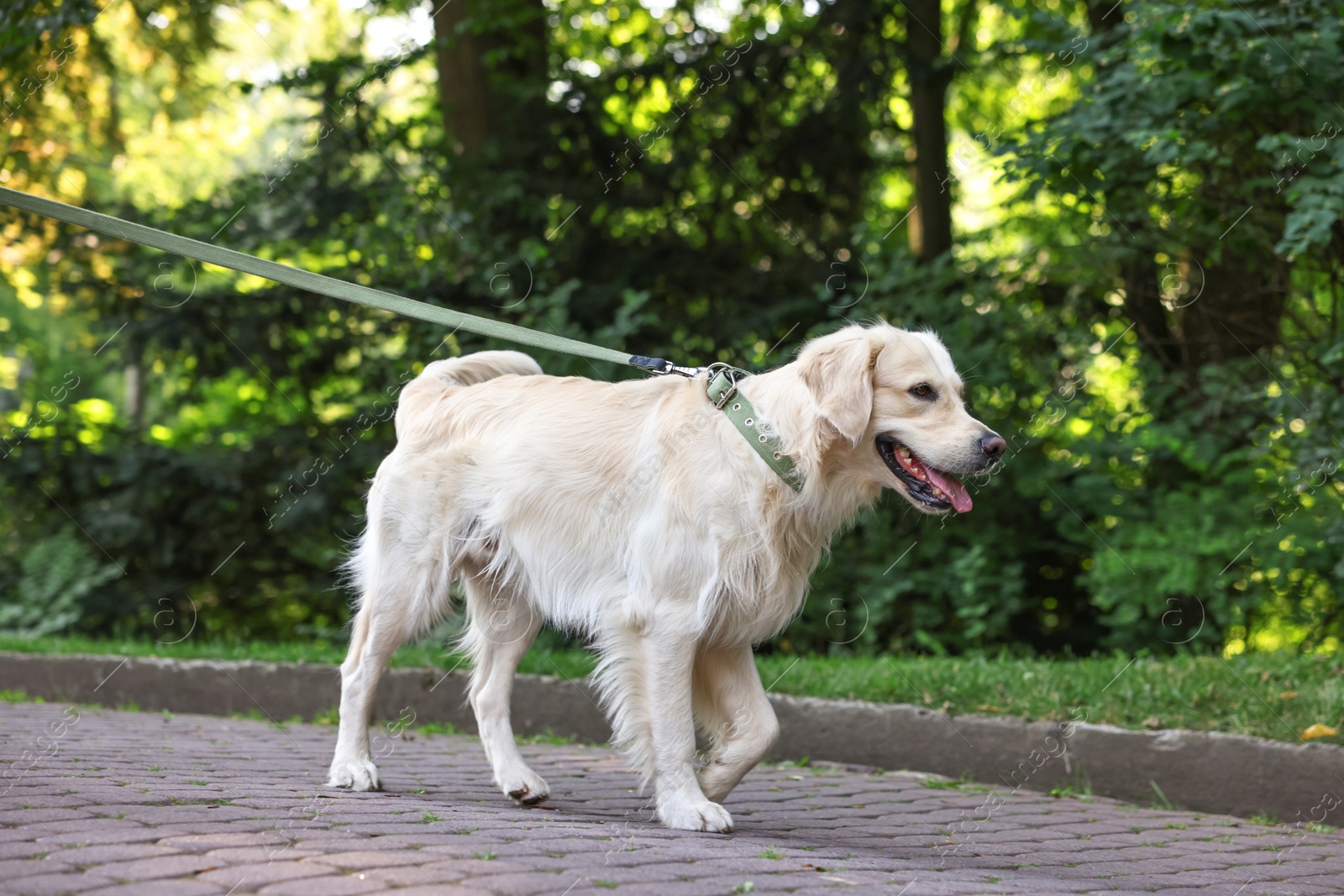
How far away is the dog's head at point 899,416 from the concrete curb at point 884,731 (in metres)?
1.84

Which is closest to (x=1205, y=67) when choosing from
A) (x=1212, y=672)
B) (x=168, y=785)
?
(x=1212, y=672)

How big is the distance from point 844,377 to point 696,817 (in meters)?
1.67

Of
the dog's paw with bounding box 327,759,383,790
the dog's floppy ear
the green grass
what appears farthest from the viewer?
the green grass

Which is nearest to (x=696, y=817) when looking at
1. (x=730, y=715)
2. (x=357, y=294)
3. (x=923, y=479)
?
(x=730, y=715)

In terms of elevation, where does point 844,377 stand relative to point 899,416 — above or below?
above

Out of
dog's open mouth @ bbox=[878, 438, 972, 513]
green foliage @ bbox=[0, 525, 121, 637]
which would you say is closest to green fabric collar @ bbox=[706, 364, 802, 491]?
dog's open mouth @ bbox=[878, 438, 972, 513]

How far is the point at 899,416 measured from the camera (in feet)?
14.6

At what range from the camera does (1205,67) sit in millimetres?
6766

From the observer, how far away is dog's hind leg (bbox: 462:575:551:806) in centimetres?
514

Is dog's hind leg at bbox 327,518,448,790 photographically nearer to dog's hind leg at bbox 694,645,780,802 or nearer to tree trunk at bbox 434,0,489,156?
dog's hind leg at bbox 694,645,780,802

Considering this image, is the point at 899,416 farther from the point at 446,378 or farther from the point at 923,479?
the point at 446,378

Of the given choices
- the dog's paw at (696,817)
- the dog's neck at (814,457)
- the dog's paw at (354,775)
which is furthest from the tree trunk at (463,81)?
the dog's paw at (696,817)

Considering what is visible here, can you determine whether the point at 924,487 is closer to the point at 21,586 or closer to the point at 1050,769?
the point at 1050,769

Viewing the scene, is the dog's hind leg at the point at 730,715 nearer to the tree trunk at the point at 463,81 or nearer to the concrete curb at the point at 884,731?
the concrete curb at the point at 884,731
